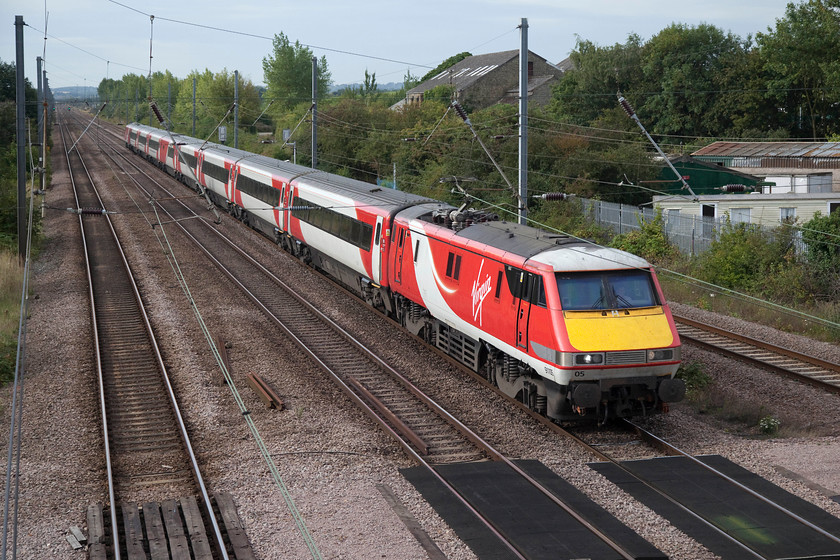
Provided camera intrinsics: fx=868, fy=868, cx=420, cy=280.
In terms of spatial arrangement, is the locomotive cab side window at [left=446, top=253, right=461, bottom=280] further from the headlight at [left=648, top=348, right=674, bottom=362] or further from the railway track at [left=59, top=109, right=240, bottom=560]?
the railway track at [left=59, top=109, right=240, bottom=560]

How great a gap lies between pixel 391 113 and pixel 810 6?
94.1 feet

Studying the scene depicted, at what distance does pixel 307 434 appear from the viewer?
43.0 ft

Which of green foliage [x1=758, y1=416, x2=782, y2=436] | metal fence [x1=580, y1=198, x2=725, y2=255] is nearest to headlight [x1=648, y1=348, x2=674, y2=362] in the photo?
green foliage [x1=758, y1=416, x2=782, y2=436]

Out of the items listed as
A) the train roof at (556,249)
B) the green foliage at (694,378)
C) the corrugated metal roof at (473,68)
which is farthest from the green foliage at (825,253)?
the corrugated metal roof at (473,68)

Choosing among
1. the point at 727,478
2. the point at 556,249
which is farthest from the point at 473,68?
the point at 727,478

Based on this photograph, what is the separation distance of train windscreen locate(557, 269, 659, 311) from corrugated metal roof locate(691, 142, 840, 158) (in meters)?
29.1

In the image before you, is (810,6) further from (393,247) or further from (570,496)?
(570,496)

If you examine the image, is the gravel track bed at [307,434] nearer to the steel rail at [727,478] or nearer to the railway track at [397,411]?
the railway track at [397,411]

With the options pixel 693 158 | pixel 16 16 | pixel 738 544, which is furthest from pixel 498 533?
pixel 693 158

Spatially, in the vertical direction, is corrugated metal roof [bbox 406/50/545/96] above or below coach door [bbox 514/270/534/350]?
above

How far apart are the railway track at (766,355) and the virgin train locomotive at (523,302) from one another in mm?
4752

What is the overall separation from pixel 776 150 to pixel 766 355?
92.7 feet

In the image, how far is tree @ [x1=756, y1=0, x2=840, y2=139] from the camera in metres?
56.9

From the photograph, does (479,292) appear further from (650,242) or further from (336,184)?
(650,242)
